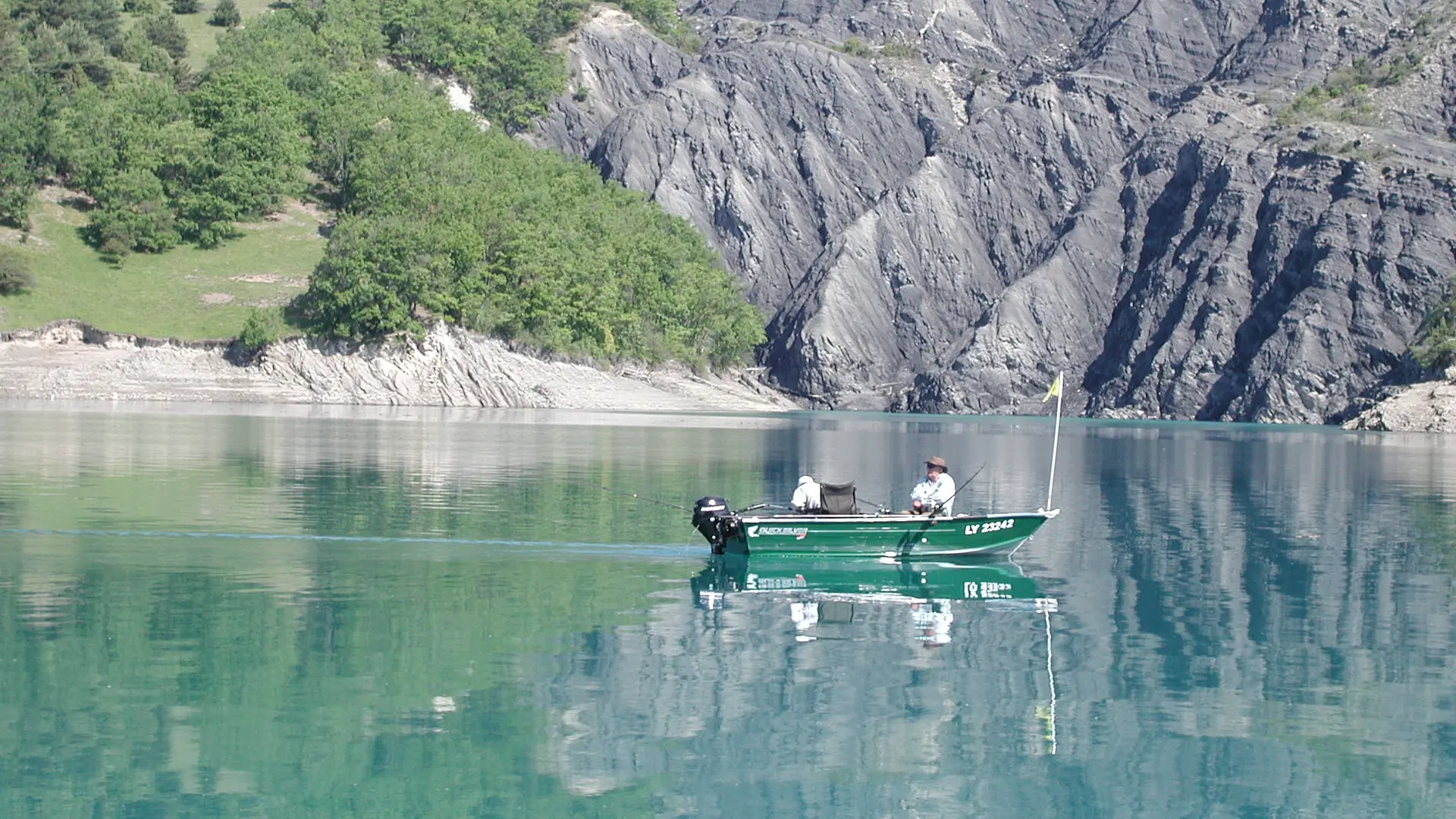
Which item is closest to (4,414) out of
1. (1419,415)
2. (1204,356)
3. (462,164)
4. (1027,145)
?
(462,164)

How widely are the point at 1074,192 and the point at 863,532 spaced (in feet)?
509

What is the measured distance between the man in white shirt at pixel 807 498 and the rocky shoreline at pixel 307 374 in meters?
86.0

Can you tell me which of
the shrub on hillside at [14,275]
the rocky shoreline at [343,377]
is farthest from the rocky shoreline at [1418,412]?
the shrub on hillside at [14,275]

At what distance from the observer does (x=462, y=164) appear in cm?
13375

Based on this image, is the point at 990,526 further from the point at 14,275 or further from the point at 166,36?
the point at 166,36

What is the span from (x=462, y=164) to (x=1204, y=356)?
74217 mm

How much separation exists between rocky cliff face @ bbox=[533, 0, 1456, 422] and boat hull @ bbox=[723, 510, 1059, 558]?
4870 inches

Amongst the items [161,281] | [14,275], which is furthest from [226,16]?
[14,275]

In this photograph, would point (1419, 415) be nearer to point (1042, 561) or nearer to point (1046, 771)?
point (1042, 561)

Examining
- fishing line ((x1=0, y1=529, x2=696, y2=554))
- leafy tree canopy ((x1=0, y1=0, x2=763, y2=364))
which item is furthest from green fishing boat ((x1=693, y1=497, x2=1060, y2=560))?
leafy tree canopy ((x1=0, y1=0, x2=763, y2=364))

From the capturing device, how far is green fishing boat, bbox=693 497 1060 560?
32.5m

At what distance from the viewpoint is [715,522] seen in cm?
3253

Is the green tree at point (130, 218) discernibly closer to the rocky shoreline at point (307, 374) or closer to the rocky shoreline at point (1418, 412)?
the rocky shoreline at point (307, 374)

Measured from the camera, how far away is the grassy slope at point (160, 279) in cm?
11194
